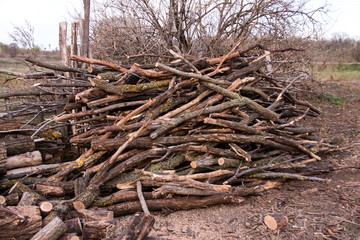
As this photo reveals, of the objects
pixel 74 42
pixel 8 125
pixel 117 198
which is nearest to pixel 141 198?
pixel 117 198

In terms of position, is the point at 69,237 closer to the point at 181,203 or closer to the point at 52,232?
the point at 52,232

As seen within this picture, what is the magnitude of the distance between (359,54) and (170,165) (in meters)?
21.2

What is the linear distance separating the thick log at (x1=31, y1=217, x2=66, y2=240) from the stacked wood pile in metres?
0.01

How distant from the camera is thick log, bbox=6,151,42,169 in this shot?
15.0ft

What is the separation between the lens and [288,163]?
451cm

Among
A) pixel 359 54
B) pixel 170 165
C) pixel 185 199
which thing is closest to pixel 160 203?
pixel 185 199

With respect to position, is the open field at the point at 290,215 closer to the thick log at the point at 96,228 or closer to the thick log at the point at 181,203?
the thick log at the point at 181,203

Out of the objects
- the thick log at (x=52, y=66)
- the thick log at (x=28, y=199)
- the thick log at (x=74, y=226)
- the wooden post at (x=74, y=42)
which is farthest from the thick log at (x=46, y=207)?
the wooden post at (x=74, y=42)

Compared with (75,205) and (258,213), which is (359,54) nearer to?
(258,213)

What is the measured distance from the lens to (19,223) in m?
2.92

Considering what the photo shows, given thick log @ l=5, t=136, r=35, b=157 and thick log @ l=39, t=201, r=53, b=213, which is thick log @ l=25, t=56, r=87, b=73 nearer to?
thick log @ l=5, t=136, r=35, b=157

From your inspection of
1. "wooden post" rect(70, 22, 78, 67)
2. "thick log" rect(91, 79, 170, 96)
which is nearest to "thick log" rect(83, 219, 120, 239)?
"thick log" rect(91, 79, 170, 96)

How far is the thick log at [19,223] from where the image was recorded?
286 centimetres

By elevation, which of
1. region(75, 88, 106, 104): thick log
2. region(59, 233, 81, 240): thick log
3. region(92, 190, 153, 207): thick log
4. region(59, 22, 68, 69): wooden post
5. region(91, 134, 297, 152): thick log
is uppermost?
region(59, 22, 68, 69): wooden post
